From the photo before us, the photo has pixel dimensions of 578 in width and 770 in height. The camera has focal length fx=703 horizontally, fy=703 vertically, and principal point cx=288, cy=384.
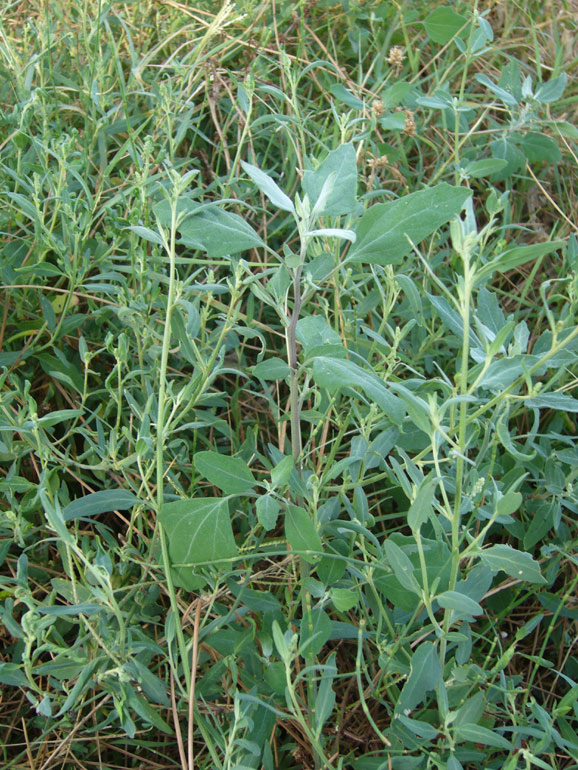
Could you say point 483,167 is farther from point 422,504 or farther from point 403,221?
point 422,504

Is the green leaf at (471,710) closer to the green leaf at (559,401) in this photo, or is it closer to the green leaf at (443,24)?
the green leaf at (559,401)

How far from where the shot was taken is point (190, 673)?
45.7 inches

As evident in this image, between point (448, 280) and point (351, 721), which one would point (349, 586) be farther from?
point (448, 280)

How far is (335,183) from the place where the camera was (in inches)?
40.0

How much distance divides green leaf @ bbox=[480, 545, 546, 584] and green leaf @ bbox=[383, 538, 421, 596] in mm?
105

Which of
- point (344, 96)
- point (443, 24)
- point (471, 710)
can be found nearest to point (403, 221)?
point (471, 710)

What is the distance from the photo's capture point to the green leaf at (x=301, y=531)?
1041 millimetres

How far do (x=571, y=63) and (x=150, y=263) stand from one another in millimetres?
1632

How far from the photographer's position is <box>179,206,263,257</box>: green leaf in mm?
1034

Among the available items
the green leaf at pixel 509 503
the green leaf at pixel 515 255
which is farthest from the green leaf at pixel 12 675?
the green leaf at pixel 515 255

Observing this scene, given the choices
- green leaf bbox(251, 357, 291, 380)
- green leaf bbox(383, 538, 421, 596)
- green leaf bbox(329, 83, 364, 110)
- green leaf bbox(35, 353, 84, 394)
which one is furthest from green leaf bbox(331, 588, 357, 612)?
green leaf bbox(329, 83, 364, 110)

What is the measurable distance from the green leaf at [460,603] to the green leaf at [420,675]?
10cm

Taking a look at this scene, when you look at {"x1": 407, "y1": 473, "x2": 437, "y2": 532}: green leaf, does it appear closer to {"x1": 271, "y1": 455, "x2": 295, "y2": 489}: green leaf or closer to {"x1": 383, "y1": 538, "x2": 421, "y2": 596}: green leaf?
{"x1": 383, "y1": 538, "x2": 421, "y2": 596}: green leaf

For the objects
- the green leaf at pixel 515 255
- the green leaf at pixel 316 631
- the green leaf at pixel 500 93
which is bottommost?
the green leaf at pixel 316 631
